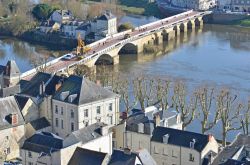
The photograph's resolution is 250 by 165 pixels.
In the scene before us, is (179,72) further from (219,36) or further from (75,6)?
(75,6)

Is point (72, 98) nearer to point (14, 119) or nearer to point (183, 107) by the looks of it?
point (14, 119)

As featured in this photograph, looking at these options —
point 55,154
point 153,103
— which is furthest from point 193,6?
point 55,154

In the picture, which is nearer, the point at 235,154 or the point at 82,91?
the point at 235,154

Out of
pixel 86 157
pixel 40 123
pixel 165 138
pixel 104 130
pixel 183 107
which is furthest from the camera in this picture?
pixel 183 107

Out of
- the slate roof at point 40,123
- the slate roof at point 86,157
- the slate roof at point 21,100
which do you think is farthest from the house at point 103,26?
the slate roof at point 86,157

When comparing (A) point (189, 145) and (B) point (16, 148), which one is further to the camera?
(B) point (16, 148)

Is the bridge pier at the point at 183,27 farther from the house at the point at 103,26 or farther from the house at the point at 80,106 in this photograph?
the house at the point at 80,106

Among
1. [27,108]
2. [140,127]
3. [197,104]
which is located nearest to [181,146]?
[140,127]
